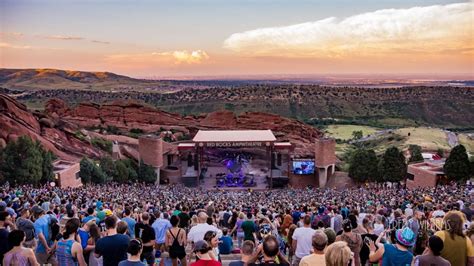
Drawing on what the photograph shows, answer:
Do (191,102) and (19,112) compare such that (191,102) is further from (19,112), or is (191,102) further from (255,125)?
(19,112)

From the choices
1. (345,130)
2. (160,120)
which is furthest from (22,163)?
(345,130)

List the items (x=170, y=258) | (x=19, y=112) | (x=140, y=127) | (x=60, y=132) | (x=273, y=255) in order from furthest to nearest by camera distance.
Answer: (x=140, y=127) < (x=60, y=132) < (x=19, y=112) < (x=170, y=258) < (x=273, y=255)

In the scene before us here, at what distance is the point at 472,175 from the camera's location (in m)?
48.1

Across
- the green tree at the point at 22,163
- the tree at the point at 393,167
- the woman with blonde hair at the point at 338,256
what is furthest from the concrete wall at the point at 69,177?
the woman with blonde hair at the point at 338,256

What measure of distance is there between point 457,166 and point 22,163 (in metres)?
36.9

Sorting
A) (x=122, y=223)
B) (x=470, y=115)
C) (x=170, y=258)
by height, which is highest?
(x=122, y=223)

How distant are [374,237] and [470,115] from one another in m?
159

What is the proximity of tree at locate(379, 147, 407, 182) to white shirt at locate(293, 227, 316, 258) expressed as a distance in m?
47.0

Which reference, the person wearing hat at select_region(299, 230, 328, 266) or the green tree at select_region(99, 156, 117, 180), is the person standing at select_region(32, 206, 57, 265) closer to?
the person wearing hat at select_region(299, 230, 328, 266)

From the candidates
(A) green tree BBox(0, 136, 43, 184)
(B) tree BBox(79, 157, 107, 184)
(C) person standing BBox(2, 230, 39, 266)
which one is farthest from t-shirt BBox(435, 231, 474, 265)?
(B) tree BBox(79, 157, 107, 184)

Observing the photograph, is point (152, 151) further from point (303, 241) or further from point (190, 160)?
point (303, 241)

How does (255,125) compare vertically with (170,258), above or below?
below

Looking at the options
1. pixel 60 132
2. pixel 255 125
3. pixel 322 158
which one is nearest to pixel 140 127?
pixel 255 125

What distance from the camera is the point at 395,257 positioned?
695 cm
